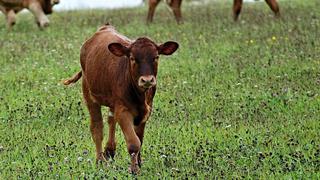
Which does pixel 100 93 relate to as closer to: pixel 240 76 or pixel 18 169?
pixel 18 169

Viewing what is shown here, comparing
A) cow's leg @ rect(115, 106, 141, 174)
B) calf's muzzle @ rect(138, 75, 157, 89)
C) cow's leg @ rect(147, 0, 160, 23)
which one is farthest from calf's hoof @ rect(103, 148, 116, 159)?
cow's leg @ rect(147, 0, 160, 23)

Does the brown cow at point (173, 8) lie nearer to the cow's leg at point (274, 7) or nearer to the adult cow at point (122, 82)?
the cow's leg at point (274, 7)

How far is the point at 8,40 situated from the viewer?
60.6 ft

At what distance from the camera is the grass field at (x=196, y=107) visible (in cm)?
839

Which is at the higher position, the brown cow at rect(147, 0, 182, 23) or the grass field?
the grass field

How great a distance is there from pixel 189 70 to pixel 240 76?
1.01m

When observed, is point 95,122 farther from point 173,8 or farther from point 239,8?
point 173,8

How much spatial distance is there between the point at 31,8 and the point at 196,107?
36.9 ft

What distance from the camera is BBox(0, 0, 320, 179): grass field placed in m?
8.39

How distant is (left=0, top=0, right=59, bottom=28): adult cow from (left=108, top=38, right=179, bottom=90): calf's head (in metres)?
12.9

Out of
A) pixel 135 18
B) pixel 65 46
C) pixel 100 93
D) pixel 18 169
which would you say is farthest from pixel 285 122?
pixel 135 18

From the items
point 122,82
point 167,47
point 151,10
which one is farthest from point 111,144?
point 151,10

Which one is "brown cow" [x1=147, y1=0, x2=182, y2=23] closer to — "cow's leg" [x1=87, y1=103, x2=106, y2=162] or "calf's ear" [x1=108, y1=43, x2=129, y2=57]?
"cow's leg" [x1=87, y1=103, x2=106, y2=162]

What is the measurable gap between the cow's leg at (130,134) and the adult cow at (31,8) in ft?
42.6
